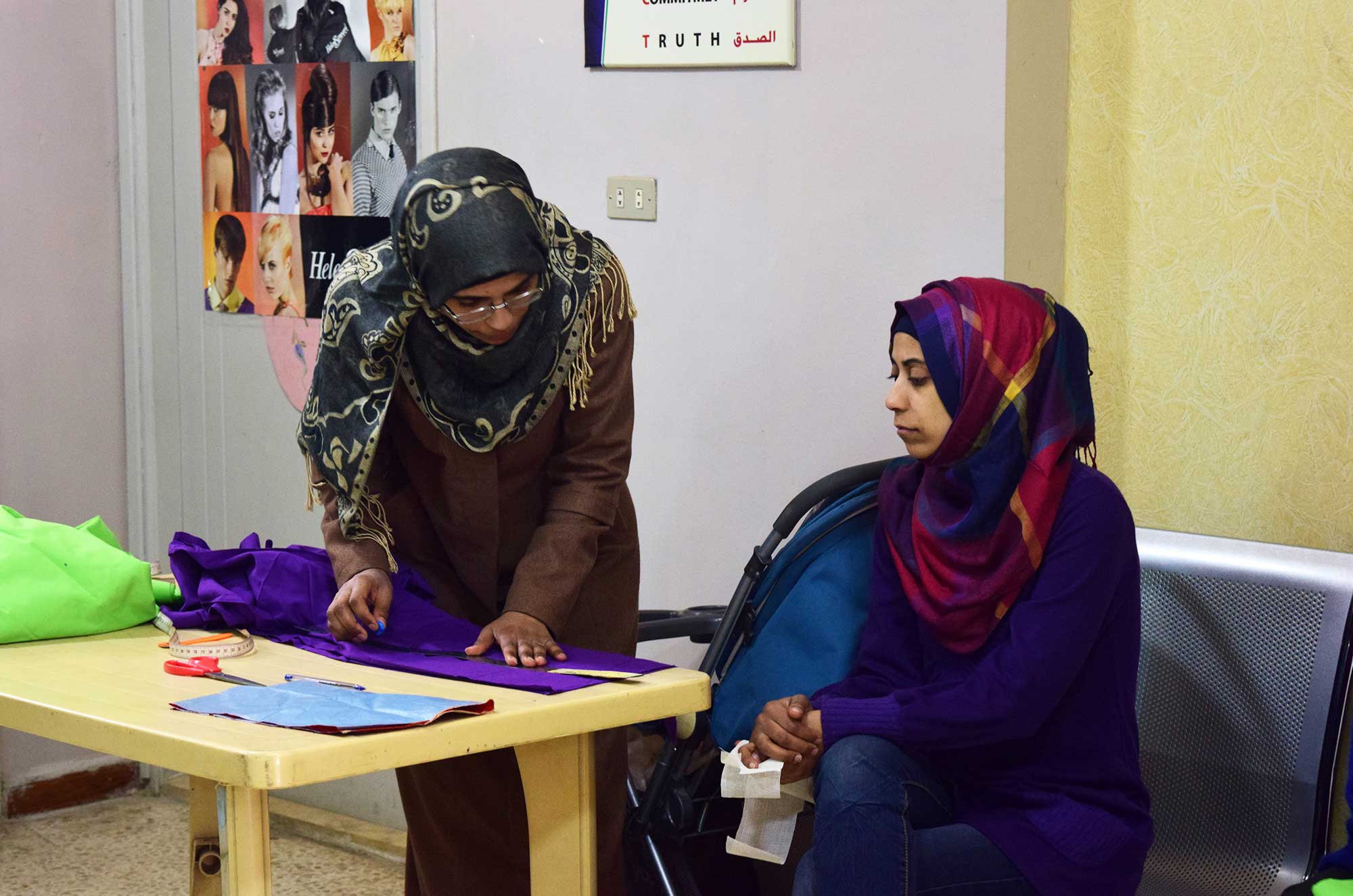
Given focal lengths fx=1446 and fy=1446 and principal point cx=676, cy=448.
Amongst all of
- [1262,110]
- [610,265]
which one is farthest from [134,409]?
[1262,110]

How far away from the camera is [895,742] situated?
6.35 feet

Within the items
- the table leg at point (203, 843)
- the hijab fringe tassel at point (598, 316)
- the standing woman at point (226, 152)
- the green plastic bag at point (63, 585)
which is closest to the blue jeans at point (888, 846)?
the hijab fringe tassel at point (598, 316)

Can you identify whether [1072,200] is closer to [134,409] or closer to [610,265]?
[610,265]

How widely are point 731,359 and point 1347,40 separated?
1.21 m

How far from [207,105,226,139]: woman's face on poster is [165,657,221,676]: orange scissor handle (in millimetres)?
2161

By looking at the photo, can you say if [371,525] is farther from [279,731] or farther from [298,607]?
[279,731]

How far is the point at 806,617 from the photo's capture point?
2232 millimetres

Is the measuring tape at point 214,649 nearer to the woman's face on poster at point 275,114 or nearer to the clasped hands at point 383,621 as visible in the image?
the clasped hands at point 383,621

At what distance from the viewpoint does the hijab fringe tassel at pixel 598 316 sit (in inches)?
78.7

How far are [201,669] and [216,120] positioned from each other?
224cm

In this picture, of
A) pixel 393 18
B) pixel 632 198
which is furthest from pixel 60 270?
pixel 632 198

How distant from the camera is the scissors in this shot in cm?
173

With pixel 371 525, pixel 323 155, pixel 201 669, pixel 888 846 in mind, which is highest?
pixel 323 155

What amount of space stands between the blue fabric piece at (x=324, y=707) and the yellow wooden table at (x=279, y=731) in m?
0.02
